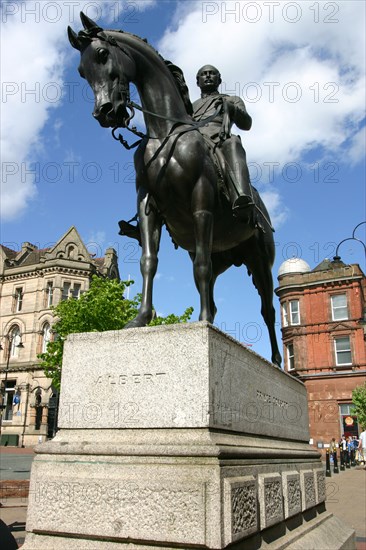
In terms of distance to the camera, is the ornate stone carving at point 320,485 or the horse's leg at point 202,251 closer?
the horse's leg at point 202,251

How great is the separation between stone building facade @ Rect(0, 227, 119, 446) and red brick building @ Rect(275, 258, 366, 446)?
20.9m

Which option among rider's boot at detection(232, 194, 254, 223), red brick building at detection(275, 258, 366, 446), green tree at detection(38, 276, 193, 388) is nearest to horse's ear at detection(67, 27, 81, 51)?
rider's boot at detection(232, 194, 254, 223)

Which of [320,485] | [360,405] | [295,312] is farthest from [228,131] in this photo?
[295,312]

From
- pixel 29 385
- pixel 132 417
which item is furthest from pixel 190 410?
pixel 29 385

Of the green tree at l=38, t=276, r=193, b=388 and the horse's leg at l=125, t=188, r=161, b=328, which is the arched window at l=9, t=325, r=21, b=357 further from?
the horse's leg at l=125, t=188, r=161, b=328

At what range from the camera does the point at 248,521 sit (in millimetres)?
4148

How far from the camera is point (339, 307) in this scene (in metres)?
44.4

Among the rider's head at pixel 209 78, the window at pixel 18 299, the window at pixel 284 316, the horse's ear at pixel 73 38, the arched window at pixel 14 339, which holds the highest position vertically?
the window at pixel 18 299

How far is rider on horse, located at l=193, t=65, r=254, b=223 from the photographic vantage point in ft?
19.2

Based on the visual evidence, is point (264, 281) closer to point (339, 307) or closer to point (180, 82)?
point (180, 82)

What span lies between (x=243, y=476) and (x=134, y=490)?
3.11 feet

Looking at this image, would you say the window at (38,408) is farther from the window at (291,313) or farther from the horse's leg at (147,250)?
the horse's leg at (147,250)

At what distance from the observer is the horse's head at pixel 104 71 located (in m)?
4.96

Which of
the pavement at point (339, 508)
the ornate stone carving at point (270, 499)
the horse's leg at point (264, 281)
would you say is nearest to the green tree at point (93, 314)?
the pavement at point (339, 508)
